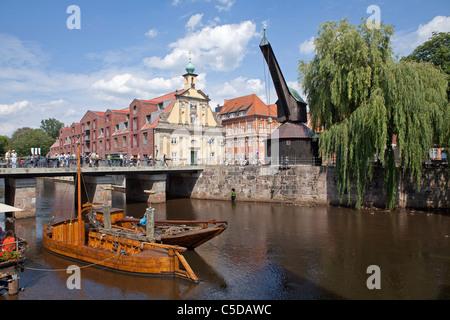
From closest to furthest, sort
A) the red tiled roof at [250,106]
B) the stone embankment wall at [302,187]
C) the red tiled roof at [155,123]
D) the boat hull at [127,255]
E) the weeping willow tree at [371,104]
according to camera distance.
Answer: the boat hull at [127,255] → the weeping willow tree at [371,104] → the stone embankment wall at [302,187] → the red tiled roof at [155,123] → the red tiled roof at [250,106]

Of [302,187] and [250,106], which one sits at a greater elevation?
[250,106]

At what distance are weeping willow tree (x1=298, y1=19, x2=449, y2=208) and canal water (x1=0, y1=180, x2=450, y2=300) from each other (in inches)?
169

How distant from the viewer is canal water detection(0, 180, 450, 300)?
11.3 m

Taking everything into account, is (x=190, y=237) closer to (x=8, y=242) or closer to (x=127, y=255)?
(x=127, y=255)

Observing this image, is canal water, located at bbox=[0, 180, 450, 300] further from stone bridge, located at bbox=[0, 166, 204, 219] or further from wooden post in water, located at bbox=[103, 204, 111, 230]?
stone bridge, located at bbox=[0, 166, 204, 219]

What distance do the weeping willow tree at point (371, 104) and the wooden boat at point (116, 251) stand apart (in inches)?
687

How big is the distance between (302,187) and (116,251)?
20.6 m

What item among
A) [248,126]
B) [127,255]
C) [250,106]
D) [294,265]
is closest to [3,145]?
[248,126]

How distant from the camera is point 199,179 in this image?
38500mm

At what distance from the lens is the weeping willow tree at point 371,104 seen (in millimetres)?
22812

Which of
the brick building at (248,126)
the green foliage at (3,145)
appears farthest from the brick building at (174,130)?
the green foliage at (3,145)

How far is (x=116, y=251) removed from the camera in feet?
46.5

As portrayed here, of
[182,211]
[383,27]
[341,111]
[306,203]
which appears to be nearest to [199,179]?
[182,211]

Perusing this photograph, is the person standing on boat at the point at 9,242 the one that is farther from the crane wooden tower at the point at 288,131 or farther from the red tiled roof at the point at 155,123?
the red tiled roof at the point at 155,123
